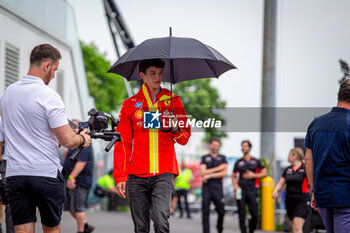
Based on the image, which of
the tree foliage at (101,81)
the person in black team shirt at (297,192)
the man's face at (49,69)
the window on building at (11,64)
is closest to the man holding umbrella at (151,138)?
the man's face at (49,69)

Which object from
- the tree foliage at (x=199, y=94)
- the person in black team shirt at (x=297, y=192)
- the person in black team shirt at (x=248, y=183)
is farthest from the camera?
the tree foliage at (x=199, y=94)

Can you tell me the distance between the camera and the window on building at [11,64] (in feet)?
28.9

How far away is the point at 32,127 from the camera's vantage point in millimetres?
4414

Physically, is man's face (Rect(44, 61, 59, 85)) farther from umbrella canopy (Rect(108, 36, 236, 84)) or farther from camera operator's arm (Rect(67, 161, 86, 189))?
camera operator's arm (Rect(67, 161, 86, 189))

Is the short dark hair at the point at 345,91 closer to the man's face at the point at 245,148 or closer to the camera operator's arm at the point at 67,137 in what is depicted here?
the camera operator's arm at the point at 67,137

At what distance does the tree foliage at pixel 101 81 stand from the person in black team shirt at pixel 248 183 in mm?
40298

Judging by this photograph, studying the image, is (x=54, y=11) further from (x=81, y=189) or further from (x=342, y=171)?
(x=342, y=171)

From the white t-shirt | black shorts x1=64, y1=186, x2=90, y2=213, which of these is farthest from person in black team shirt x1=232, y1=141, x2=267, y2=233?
the white t-shirt

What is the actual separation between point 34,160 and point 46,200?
336mm

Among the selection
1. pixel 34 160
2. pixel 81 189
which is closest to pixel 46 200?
pixel 34 160

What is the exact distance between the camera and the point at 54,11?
10953mm

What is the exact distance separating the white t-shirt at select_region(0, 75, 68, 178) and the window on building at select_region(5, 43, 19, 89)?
450cm

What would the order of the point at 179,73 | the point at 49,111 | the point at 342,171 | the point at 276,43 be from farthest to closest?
the point at 276,43, the point at 179,73, the point at 342,171, the point at 49,111

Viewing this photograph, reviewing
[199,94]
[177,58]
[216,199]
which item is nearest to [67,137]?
[177,58]
